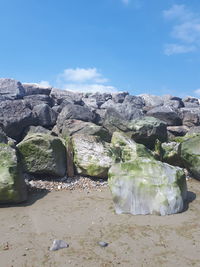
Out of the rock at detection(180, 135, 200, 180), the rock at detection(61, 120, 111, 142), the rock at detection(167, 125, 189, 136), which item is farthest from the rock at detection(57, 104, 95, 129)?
the rock at detection(180, 135, 200, 180)

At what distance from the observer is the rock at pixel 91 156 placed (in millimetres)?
9055

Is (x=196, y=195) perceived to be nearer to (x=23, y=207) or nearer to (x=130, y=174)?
(x=130, y=174)

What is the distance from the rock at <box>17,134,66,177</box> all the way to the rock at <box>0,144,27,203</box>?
1320 mm

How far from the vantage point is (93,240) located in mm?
5227

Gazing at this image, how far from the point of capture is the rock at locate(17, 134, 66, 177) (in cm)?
877

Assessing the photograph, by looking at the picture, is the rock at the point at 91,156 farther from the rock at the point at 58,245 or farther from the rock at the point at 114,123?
the rock at the point at 58,245

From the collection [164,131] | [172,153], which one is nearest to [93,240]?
[172,153]

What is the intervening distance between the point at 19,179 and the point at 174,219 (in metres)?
3.71

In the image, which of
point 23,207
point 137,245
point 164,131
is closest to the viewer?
point 137,245

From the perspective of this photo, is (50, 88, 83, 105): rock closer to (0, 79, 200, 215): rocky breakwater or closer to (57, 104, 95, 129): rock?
(57, 104, 95, 129): rock

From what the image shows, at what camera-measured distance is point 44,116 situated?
16469 millimetres

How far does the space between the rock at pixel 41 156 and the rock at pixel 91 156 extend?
2.23ft

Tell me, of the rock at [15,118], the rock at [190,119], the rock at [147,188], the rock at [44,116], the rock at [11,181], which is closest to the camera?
the rock at [147,188]

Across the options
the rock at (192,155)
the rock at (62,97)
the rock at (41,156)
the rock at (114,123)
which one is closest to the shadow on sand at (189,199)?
the rock at (192,155)
